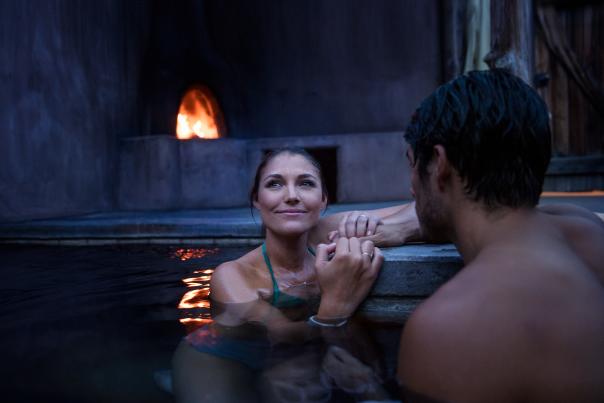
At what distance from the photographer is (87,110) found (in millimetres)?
8133

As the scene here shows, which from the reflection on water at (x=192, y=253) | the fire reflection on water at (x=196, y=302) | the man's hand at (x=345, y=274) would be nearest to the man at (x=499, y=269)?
the man's hand at (x=345, y=274)

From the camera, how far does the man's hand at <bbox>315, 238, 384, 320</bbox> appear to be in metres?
2.36

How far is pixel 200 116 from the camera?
9.98m

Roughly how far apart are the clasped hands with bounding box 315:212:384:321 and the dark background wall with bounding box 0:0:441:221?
6.03 meters

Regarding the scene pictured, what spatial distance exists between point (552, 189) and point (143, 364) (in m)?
9.39

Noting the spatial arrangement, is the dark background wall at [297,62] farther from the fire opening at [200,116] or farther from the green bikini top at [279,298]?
the green bikini top at [279,298]

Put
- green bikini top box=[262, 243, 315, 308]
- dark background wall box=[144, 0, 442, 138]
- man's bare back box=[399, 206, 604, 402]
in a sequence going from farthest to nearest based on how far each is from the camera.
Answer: dark background wall box=[144, 0, 442, 138] < green bikini top box=[262, 243, 315, 308] < man's bare back box=[399, 206, 604, 402]

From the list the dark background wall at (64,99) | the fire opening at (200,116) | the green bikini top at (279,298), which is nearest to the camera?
the green bikini top at (279,298)

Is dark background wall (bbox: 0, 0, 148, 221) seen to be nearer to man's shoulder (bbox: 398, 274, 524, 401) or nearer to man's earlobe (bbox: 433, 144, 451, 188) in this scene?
man's earlobe (bbox: 433, 144, 451, 188)

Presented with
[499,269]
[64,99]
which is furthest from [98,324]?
[64,99]

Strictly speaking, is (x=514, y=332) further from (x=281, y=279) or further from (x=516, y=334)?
(x=281, y=279)

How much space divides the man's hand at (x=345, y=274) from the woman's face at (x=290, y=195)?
13.8 inches

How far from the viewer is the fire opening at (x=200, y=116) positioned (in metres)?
9.73

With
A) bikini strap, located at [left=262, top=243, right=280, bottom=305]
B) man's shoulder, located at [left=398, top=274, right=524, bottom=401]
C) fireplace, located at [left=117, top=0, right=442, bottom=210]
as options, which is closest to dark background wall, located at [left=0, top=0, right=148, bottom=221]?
fireplace, located at [left=117, top=0, right=442, bottom=210]
